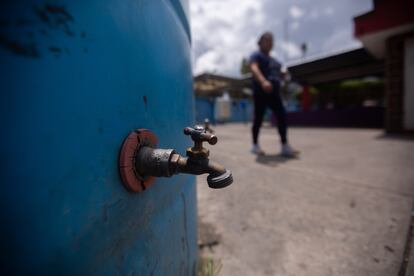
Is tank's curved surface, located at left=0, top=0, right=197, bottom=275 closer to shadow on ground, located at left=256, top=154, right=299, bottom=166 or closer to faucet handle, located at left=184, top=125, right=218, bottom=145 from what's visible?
faucet handle, located at left=184, top=125, right=218, bottom=145

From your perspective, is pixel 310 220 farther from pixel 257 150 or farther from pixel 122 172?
pixel 257 150

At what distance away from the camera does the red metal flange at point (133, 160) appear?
1.35 feet

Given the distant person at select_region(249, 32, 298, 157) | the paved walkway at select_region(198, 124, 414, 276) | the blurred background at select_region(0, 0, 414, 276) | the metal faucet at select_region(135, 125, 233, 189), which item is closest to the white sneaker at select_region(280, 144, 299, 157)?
the distant person at select_region(249, 32, 298, 157)

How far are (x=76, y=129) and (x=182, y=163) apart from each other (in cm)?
22

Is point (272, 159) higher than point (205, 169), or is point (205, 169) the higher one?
point (205, 169)

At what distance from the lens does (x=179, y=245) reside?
26.4 inches

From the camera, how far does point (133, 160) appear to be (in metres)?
0.44

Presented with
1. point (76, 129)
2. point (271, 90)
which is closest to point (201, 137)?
point (76, 129)

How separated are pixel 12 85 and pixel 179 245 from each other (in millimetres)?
585

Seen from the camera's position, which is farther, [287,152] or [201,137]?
[287,152]

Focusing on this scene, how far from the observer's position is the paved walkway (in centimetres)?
93

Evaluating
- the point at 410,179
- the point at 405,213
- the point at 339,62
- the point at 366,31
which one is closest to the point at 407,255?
the point at 405,213

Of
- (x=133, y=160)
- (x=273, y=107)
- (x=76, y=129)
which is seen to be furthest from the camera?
(x=273, y=107)

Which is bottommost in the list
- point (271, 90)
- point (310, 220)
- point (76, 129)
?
point (310, 220)
